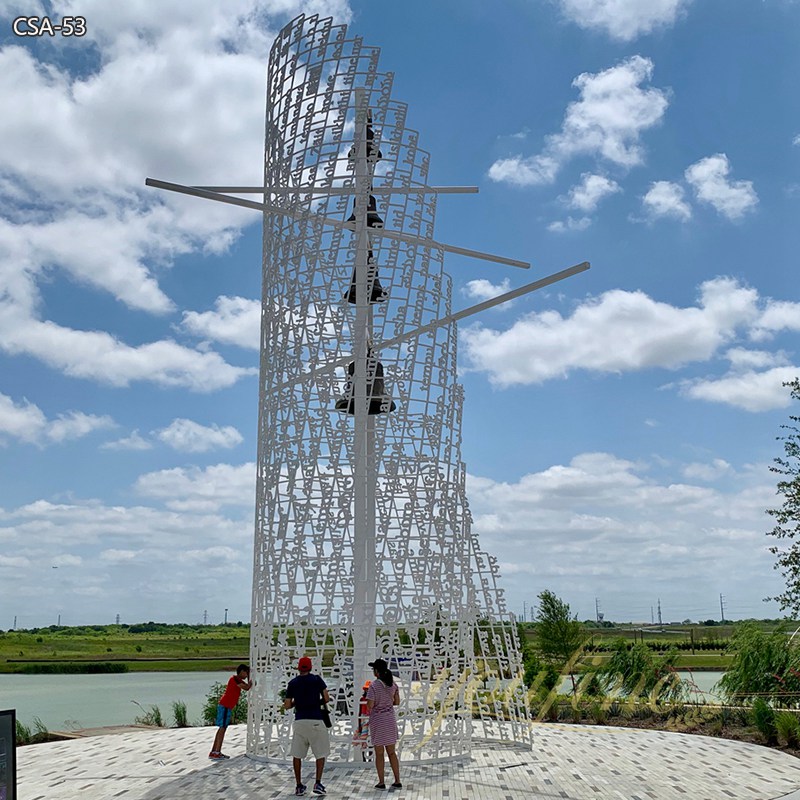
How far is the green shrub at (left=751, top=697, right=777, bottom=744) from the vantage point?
10656 millimetres

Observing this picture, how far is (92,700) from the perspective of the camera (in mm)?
21625

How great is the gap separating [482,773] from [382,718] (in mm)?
1395

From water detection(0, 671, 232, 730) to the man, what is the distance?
6.47 m

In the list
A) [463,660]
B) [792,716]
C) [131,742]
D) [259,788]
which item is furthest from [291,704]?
[792,716]

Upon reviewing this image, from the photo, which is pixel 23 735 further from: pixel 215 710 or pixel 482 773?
pixel 482 773

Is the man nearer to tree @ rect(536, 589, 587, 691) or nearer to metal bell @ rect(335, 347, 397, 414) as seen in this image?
metal bell @ rect(335, 347, 397, 414)

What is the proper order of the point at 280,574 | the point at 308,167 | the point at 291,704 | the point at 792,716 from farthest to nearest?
the point at 792,716 < the point at 308,167 < the point at 280,574 < the point at 291,704

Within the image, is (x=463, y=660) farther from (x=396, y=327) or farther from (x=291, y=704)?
(x=396, y=327)

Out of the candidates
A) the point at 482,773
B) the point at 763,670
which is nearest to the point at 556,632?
the point at 763,670

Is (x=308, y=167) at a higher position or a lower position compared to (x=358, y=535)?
higher

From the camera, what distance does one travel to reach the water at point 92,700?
15.7 meters

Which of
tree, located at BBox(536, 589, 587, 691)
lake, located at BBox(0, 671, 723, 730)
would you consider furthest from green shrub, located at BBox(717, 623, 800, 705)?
→ tree, located at BBox(536, 589, 587, 691)

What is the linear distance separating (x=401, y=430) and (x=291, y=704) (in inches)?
120

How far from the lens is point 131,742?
11.0 m
